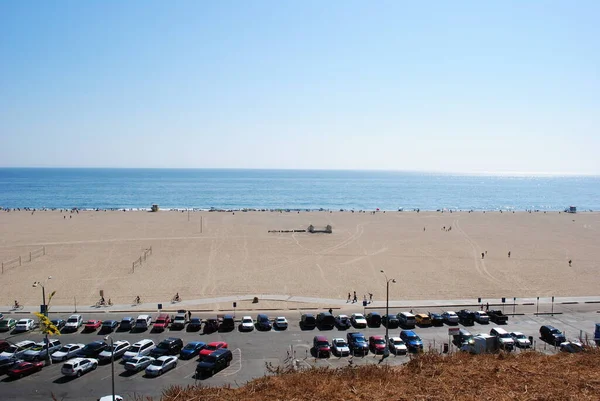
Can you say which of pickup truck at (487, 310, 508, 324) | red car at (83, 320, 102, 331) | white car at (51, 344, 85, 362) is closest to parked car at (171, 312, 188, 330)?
red car at (83, 320, 102, 331)

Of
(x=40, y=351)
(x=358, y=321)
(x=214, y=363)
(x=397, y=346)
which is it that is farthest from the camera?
(x=358, y=321)

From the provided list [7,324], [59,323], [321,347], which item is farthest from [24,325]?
[321,347]

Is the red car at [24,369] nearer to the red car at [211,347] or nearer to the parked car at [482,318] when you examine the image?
the red car at [211,347]

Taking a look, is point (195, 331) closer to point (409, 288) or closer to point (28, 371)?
point (28, 371)

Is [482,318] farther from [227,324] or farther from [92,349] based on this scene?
[92,349]

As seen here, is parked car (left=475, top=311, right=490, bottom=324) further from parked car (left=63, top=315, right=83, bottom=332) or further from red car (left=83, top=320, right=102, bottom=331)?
parked car (left=63, top=315, right=83, bottom=332)

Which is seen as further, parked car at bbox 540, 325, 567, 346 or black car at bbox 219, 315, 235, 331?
black car at bbox 219, 315, 235, 331

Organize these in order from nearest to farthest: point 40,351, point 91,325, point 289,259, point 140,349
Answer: point 40,351 < point 140,349 < point 91,325 < point 289,259

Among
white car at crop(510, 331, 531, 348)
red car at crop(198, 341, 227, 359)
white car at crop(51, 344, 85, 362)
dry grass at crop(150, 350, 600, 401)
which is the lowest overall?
white car at crop(51, 344, 85, 362)
